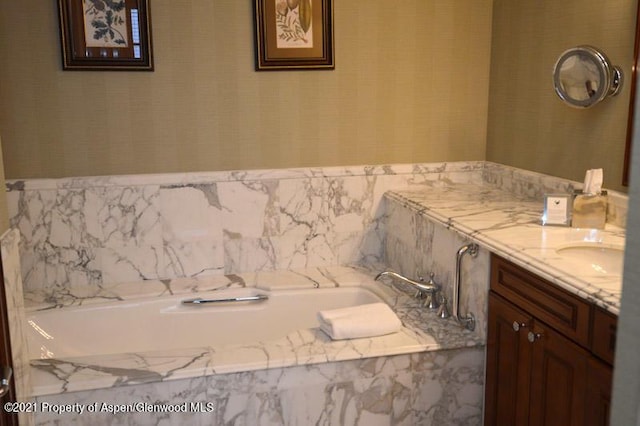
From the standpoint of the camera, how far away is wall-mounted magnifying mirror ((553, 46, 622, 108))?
232 centimetres

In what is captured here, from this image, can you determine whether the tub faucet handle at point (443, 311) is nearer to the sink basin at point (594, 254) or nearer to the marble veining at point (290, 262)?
the marble veining at point (290, 262)

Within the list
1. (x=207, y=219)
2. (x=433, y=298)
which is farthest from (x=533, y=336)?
(x=207, y=219)

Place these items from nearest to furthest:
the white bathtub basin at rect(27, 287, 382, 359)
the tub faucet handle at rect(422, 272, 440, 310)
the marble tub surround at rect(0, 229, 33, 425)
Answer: the marble tub surround at rect(0, 229, 33, 425), the tub faucet handle at rect(422, 272, 440, 310), the white bathtub basin at rect(27, 287, 382, 359)

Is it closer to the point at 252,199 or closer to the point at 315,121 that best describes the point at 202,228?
the point at 252,199

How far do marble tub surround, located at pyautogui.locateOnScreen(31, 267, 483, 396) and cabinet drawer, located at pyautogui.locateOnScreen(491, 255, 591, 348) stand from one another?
1.08 ft

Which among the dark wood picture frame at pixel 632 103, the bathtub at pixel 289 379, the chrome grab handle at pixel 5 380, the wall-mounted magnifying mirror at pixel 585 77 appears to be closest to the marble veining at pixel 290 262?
the bathtub at pixel 289 379

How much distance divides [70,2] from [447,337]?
2.19 meters

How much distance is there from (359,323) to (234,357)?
486mm

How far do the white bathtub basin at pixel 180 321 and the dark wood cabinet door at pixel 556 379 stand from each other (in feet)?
3.44

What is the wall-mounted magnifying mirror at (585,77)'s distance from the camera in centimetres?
232

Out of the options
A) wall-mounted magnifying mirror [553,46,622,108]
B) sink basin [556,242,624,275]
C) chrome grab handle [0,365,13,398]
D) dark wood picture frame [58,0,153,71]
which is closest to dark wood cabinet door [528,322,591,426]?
sink basin [556,242,624,275]

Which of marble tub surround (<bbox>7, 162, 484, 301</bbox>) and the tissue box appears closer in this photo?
the tissue box

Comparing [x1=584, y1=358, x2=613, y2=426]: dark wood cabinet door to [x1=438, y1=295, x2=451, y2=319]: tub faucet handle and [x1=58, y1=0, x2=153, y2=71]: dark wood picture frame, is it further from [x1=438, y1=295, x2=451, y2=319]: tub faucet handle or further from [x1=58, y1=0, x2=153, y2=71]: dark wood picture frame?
[x1=58, y1=0, x2=153, y2=71]: dark wood picture frame

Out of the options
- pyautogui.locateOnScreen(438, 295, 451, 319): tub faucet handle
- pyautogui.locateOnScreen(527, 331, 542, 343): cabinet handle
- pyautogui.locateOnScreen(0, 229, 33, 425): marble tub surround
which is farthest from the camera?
pyautogui.locateOnScreen(438, 295, 451, 319): tub faucet handle
